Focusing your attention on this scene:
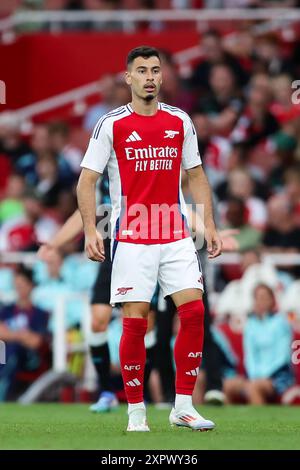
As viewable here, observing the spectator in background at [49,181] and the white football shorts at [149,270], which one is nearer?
the white football shorts at [149,270]

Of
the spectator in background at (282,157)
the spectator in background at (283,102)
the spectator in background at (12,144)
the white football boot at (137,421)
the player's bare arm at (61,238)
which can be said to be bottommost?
the white football boot at (137,421)

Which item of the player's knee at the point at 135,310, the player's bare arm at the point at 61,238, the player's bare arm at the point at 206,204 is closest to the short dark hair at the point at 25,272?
the player's bare arm at the point at 61,238

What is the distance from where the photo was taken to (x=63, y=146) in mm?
18141

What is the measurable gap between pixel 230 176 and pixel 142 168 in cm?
764

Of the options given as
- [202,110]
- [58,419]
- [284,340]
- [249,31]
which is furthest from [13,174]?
[58,419]

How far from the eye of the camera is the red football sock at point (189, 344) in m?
8.84

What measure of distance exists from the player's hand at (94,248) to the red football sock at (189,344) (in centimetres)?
61

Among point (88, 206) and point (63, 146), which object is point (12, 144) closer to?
point (63, 146)

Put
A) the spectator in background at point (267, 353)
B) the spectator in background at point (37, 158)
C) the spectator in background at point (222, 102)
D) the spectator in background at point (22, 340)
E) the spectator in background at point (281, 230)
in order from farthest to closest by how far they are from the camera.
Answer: the spectator in background at point (37, 158) → the spectator in background at point (222, 102) → the spectator in background at point (281, 230) → the spectator in background at point (22, 340) → the spectator in background at point (267, 353)

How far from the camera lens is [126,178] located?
29.1 ft

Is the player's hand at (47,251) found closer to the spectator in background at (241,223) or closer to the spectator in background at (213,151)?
the spectator in background at (241,223)

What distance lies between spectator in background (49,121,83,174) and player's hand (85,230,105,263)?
9228 mm

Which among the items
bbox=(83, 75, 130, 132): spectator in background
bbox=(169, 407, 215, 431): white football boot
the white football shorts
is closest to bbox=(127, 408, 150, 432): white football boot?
bbox=(169, 407, 215, 431): white football boot
